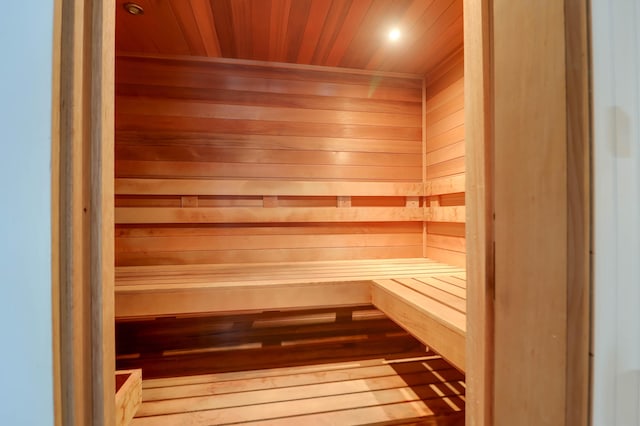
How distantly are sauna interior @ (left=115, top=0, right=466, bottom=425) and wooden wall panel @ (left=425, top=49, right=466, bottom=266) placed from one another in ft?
0.05

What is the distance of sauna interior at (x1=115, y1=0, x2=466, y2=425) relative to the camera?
145 centimetres

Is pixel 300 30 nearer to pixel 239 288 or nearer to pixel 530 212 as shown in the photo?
pixel 239 288

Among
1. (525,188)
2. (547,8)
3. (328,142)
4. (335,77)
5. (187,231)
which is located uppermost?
(335,77)

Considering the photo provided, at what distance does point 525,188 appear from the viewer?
450mm

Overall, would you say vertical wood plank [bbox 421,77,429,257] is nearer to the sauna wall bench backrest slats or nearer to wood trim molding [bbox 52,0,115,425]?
the sauna wall bench backrest slats

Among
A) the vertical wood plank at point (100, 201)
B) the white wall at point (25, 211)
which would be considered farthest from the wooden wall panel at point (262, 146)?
the white wall at point (25, 211)

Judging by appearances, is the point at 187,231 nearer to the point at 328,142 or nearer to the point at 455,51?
the point at 328,142

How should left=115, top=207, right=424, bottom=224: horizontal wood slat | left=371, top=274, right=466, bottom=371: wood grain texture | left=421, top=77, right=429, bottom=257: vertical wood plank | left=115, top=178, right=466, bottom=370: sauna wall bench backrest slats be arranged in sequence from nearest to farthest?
left=371, top=274, right=466, bottom=371: wood grain texture → left=115, top=178, right=466, bottom=370: sauna wall bench backrest slats → left=115, top=207, right=424, bottom=224: horizontal wood slat → left=421, top=77, right=429, bottom=257: vertical wood plank

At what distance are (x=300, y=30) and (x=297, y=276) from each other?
59.7 inches

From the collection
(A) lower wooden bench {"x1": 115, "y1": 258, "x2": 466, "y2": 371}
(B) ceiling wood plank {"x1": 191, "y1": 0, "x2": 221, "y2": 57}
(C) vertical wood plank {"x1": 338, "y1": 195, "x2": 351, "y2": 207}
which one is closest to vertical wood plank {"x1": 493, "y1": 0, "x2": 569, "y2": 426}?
(A) lower wooden bench {"x1": 115, "y1": 258, "x2": 466, "y2": 371}

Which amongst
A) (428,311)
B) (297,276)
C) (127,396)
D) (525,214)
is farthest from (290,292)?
(525,214)
